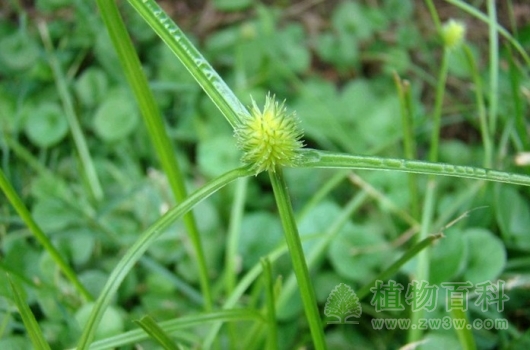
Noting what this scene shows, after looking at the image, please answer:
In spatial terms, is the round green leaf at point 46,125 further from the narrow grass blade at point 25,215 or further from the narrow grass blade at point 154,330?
the narrow grass blade at point 154,330

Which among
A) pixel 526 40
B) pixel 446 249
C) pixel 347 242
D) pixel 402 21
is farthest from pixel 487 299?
pixel 402 21

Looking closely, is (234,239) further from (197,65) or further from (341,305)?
(197,65)

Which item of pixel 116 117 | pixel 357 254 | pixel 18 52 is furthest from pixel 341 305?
pixel 18 52

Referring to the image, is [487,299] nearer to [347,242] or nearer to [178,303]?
[347,242]

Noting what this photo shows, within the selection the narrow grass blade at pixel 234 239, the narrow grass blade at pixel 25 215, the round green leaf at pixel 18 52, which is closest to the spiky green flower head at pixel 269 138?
the narrow grass blade at pixel 25 215

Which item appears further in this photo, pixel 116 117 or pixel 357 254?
pixel 116 117

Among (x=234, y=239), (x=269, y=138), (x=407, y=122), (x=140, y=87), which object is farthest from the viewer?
(x=234, y=239)

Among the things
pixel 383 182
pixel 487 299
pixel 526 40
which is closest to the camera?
pixel 487 299

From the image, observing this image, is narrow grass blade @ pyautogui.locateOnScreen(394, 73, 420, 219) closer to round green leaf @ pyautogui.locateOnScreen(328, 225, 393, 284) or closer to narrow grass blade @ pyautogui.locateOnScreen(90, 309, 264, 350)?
round green leaf @ pyautogui.locateOnScreen(328, 225, 393, 284)
